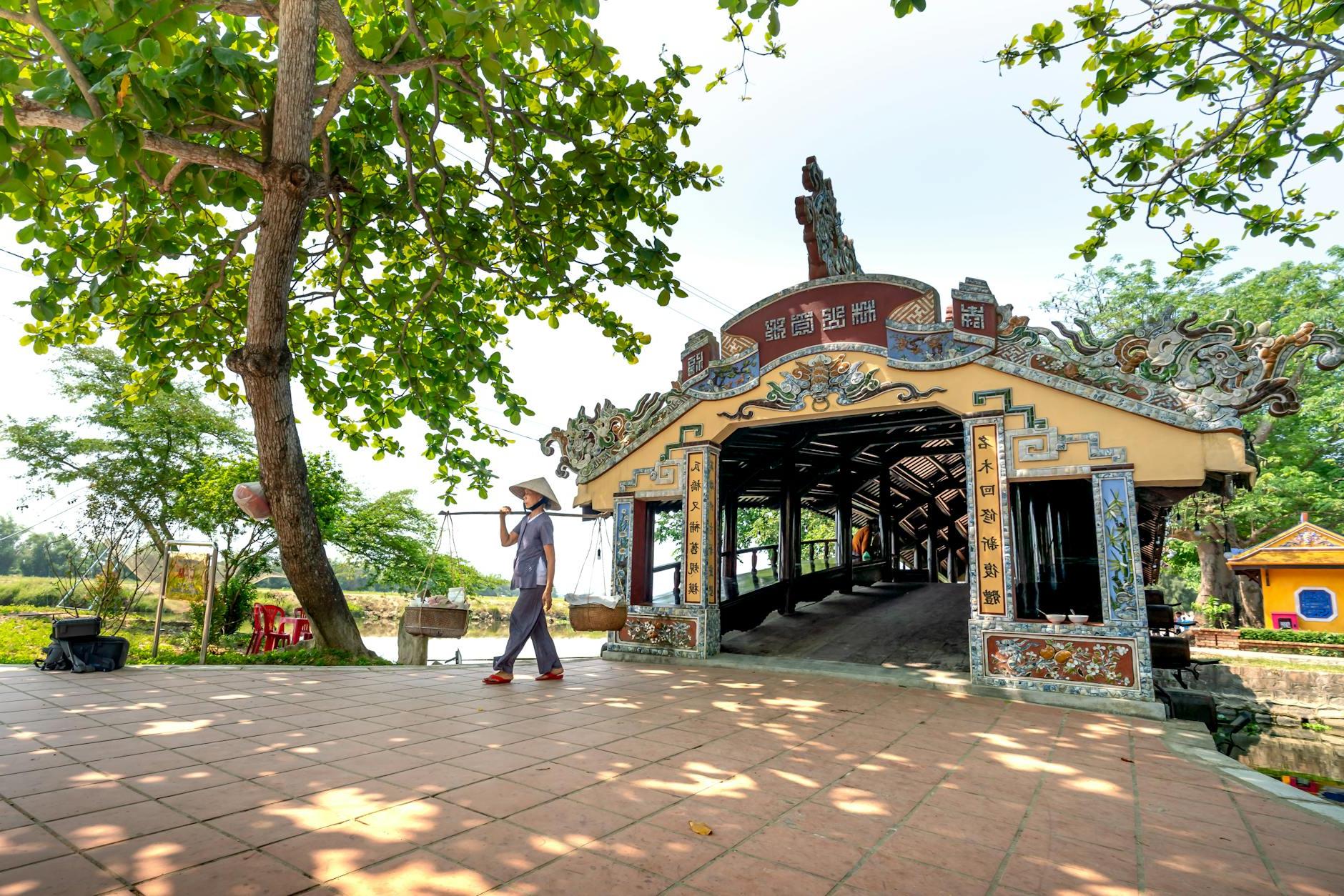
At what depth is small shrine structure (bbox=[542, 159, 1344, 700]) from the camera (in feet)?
18.5

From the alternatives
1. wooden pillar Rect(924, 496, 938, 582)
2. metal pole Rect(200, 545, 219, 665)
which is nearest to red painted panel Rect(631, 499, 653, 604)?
metal pole Rect(200, 545, 219, 665)

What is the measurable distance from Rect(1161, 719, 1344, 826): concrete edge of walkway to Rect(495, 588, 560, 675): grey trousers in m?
4.49

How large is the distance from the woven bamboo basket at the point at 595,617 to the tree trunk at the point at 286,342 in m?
2.45

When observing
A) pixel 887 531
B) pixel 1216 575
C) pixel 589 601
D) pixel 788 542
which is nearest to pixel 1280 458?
pixel 1216 575

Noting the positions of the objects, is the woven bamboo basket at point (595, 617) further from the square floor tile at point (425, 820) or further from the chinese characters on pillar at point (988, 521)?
the square floor tile at point (425, 820)

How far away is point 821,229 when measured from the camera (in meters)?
7.90

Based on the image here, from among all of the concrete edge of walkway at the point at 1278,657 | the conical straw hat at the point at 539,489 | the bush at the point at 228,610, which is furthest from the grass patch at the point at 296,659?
the concrete edge of walkway at the point at 1278,657

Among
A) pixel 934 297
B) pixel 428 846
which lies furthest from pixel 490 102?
pixel 428 846

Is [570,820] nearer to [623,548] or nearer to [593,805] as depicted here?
[593,805]

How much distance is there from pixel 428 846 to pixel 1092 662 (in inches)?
220

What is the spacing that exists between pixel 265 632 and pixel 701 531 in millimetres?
7480

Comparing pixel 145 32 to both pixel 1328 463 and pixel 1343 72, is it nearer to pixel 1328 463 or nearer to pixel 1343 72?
pixel 1343 72

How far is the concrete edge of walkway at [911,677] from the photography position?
5395 mm

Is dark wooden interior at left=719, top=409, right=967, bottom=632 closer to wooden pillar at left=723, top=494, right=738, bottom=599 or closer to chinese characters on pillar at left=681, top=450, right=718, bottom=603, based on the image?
wooden pillar at left=723, top=494, right=738, bottom=599
